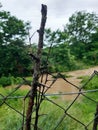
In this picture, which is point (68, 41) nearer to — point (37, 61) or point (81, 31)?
point (81, 31)

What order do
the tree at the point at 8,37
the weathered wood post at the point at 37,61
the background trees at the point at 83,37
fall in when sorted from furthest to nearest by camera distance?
the background trees at the point at 83,37 < the tree at the point at 8,37 < the weathered wood post at the point at 37,61

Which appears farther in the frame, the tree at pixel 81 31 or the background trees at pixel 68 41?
the tree at pixel 81 31

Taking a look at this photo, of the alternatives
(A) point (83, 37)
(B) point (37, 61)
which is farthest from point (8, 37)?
(B) point (37, 61)

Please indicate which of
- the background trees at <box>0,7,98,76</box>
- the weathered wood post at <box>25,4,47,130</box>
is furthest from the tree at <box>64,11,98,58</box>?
the weathered wood post at <box>25,4,47,130</box>

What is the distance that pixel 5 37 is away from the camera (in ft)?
24.9

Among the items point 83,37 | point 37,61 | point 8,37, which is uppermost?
point 37,61

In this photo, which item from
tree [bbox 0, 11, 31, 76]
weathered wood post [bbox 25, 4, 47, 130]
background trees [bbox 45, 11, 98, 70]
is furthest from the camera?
background trees [bbox 45, 11, 98, 70]

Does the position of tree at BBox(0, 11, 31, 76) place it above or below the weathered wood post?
below

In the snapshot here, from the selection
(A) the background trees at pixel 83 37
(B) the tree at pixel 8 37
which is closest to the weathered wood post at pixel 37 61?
(B) the tree at pixel 8 37

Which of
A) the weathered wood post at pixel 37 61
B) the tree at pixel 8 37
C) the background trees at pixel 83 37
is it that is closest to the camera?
the weathered wood post at pixel 37 61

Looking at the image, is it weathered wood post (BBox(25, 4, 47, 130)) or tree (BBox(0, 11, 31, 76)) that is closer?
weathered wood post (BBox(25, 4, 47, 130))

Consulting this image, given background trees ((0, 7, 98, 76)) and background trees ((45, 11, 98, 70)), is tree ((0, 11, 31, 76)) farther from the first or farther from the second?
background trees ((45, 11, 98, 70))

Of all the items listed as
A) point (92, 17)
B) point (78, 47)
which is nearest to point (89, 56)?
point (78, 47)

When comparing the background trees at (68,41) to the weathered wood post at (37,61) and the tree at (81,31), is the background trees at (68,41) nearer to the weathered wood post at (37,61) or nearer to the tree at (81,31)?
the tree at (81,31)
